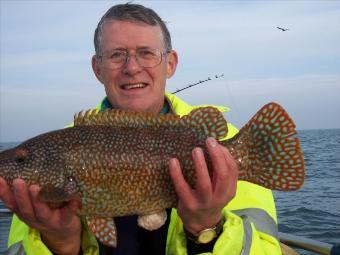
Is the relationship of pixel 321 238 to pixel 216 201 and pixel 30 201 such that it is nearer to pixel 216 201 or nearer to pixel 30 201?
pixel 216 201

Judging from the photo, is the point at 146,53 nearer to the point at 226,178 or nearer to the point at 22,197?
the point at 226,178

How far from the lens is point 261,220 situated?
440cm

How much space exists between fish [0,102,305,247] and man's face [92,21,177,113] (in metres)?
1.18

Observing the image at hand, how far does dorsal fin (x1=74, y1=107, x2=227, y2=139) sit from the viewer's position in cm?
413

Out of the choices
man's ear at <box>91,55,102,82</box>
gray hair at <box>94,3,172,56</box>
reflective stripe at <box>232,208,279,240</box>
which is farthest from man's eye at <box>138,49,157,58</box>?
reflective stripe at <box>232,208,279,240</box>

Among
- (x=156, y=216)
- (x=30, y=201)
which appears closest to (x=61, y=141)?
(x=30, y=201)

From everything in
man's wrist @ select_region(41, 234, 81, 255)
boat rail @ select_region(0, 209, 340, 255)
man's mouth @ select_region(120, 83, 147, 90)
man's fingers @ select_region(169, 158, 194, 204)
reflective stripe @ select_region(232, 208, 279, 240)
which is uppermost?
man's mouth @ select_region(120, 83, 147, 90)

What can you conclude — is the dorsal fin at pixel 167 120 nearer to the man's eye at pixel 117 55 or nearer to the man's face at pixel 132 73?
the man's face at pixel 132 73

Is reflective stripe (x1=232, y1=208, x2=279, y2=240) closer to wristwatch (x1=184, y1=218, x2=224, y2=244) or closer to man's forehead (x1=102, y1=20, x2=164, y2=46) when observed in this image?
wristwatch (x1=184, y1=218, x2=224, y2=244)

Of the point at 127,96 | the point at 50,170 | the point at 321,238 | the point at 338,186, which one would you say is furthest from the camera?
the point at 338,186

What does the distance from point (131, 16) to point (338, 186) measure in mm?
15094

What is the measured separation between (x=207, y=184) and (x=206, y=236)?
0.62 metres

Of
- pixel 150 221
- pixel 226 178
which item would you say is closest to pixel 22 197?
pixel 150 221

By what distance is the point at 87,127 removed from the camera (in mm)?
4078
